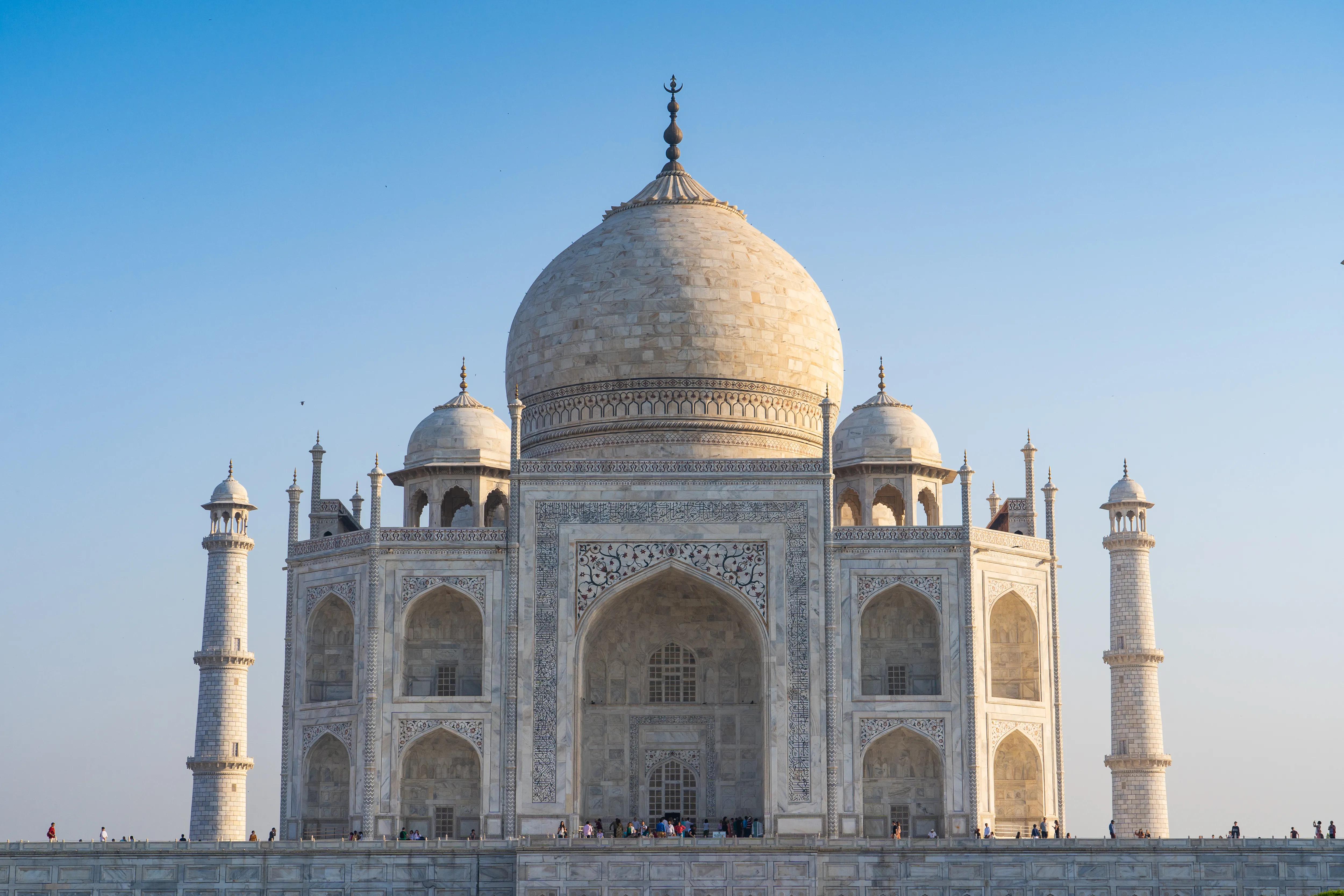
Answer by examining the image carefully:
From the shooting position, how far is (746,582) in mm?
24359

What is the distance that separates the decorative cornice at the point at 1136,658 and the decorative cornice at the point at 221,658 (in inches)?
539

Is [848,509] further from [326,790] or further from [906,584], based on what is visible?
[326,790]

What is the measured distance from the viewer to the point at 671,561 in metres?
24.4

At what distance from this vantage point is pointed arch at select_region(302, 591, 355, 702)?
2538 cm

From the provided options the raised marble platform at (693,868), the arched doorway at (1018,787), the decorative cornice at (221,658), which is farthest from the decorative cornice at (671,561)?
the decorative cornice at (221,658)

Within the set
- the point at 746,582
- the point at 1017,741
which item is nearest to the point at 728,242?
the point at 746,582

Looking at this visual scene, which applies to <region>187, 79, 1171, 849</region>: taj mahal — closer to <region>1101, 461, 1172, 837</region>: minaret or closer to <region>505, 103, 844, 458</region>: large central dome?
<region>505, 103, 844, 458</region>: large central dome

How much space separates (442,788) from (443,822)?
431 mm

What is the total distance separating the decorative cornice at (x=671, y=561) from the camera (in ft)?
79.9

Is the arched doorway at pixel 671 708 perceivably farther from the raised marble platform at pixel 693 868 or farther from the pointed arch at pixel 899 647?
the raised marble platform at pixel 693 868

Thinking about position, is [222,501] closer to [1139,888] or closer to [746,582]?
[746,582]

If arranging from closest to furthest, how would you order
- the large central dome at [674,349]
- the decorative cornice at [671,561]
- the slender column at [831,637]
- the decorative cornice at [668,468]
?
the slender column at [831,637] < the decorative cornice at [671,561] < the decorative cornice at [668,468] < the large central dome at [674,349]

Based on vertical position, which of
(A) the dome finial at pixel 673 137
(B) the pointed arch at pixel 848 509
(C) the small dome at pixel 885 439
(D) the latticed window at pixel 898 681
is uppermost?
(A) the dome finial at pixel 673 137

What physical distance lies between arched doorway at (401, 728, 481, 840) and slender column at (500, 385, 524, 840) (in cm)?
73
